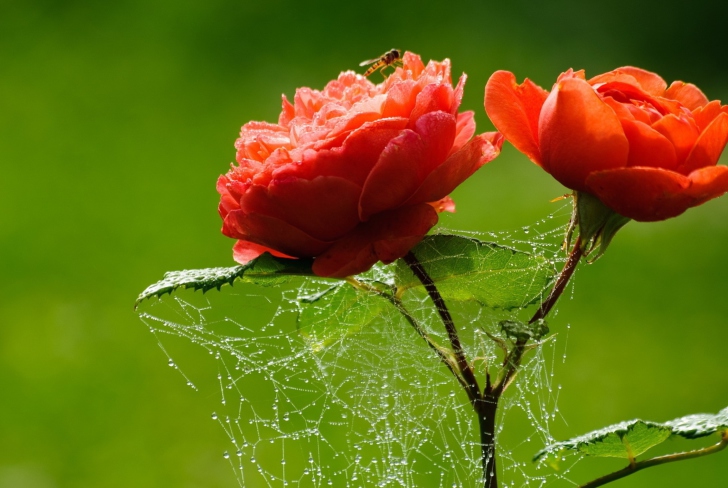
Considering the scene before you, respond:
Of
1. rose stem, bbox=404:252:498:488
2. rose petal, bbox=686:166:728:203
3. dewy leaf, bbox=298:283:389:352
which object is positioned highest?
rose petal, bbox=686:166:728:203

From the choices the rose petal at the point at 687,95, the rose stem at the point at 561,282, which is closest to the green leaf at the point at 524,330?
the rose stem at the point at 561,282

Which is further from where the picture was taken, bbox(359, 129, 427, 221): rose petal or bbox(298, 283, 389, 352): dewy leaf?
bbox(298, 283, 389, 352): dewy leaf

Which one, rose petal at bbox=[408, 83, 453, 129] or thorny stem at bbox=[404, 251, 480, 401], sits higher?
rose petal at bbox=[408, 83, 453, 129]

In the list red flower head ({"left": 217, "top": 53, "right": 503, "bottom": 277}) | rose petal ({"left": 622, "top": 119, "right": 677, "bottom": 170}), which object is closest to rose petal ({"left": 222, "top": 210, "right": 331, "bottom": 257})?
red flower head ({"left": 217, "top": 53, "right": 503, "bottom": 277})

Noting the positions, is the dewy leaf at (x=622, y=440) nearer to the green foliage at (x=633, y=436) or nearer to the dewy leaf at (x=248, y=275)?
the green foliage at (x=633, y=436)

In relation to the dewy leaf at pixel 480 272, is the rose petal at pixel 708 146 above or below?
above

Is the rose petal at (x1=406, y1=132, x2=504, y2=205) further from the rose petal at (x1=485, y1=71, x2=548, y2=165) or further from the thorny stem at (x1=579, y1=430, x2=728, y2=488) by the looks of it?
the thorny stem at (x1=579, y1=430, x2=728, y2=488)
